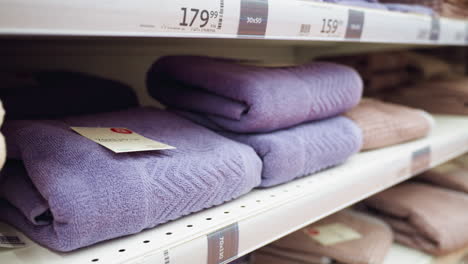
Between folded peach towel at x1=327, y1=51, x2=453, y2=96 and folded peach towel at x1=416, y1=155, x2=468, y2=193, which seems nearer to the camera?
folded peach towel at x1=416, y1=155, x2=468, y2=193

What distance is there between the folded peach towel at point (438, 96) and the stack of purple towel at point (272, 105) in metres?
0.66

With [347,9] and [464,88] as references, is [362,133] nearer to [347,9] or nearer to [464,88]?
[347,9]

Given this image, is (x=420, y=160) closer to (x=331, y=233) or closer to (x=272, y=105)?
(x=331, y=233)

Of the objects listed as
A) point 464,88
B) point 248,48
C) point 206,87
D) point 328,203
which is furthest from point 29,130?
point 464,88

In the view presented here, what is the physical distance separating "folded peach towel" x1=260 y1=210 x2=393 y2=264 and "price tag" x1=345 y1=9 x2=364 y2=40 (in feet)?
1.30

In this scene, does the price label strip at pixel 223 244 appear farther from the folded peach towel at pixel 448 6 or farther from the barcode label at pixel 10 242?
the folded peach towel at pixel 448 6

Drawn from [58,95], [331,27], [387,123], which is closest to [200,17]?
[331,27]

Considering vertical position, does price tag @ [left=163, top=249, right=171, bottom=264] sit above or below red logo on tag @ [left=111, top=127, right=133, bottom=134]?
below

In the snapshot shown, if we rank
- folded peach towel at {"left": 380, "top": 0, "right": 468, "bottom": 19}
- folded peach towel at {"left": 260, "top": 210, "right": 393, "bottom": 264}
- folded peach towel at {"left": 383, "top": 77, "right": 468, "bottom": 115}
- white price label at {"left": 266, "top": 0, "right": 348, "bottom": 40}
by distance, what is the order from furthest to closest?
folded peach towel at {"left": 383, "top": 77, "right": 468, "bottom": 115}
folded peach towel at {"left": 380, "top": 0, "right": 468, "bottom": 19}
folded peach towel at {"left": 260, "top": 210, "right": 393, "bottom": 264}
white price label at {"left": 266, "top": 0, "right": 348, "bottom": 40}

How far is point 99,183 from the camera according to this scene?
39 cm

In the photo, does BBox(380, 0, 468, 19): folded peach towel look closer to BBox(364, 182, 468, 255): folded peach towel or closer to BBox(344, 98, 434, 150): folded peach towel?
BBox(344, 98, 434, 150): folded peach towel

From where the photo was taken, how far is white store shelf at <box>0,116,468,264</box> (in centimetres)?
39

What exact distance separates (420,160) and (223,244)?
1.74ft

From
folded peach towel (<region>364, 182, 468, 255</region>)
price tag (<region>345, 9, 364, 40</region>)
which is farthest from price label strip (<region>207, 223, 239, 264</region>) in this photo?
folded peach towel (<region>364, 182, 468, 255</region>)
